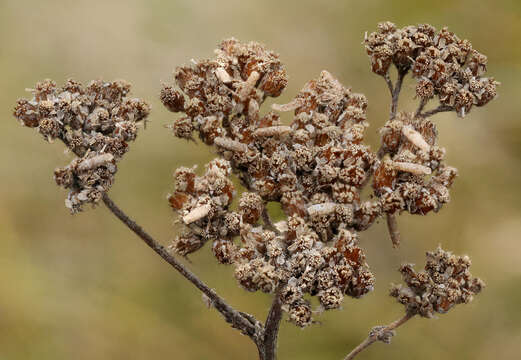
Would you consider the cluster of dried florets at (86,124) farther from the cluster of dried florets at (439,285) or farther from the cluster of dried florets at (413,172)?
the cluster of dried florets at (439,285)

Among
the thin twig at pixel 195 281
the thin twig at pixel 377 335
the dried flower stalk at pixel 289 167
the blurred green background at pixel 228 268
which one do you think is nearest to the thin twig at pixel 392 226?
the dried flower stalk at pixel 289 167

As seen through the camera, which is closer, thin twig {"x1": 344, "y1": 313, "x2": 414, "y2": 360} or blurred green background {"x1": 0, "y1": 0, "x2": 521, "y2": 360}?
thin twig {"x1": 344, "y1": 313, "x2": 414, "y2": 360}

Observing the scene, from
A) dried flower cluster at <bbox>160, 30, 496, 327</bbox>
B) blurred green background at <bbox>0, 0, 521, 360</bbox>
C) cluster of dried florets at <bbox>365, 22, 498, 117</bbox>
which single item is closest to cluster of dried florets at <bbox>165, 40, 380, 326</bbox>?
dried flower cluster at <bbox>160, 30, 496, 327</bbox>

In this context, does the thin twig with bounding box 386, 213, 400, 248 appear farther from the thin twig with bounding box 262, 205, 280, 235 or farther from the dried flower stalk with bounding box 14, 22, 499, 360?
the thin twig with bounding box 262, 205, 280, 235

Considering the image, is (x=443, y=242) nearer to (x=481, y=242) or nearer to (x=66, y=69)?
(x=481, y=242)

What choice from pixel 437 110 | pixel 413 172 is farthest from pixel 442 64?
pixel 413 172
